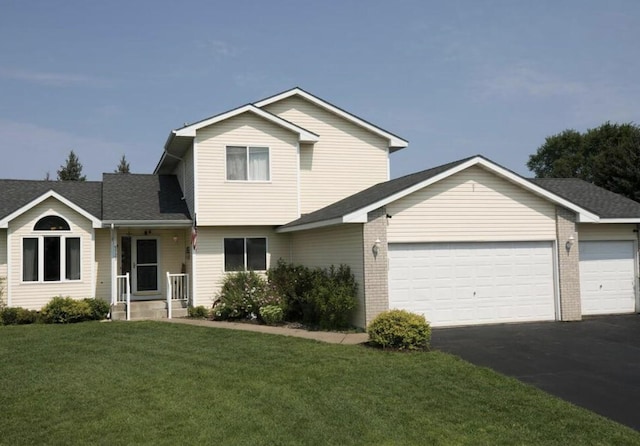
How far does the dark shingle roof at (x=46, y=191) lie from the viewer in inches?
727

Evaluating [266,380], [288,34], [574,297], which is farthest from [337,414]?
[288,34]

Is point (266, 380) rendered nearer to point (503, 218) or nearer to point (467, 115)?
point (503, 218)

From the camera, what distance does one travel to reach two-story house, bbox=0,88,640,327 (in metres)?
14.5

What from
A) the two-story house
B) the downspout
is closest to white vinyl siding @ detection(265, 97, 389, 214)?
the two-story house

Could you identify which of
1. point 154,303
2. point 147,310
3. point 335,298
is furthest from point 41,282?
point 335,298

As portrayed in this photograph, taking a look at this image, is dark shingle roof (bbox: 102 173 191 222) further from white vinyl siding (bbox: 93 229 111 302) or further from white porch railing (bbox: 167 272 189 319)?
white porch railing (bbox: 167 272 189 319)

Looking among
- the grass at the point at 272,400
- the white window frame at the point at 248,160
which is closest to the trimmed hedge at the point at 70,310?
the grass at the point at 272,400

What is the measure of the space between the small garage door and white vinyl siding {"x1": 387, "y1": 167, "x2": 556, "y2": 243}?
2191 mm

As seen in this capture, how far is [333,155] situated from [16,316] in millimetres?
11550

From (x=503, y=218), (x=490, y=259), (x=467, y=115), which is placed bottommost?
(x=490, y=259)

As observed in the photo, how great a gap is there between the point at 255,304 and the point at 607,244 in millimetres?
10867

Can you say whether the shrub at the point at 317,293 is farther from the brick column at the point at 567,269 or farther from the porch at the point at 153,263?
the brick column at the point at 567,269

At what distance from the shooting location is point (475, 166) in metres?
14.8

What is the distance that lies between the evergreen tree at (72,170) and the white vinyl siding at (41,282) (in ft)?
136
